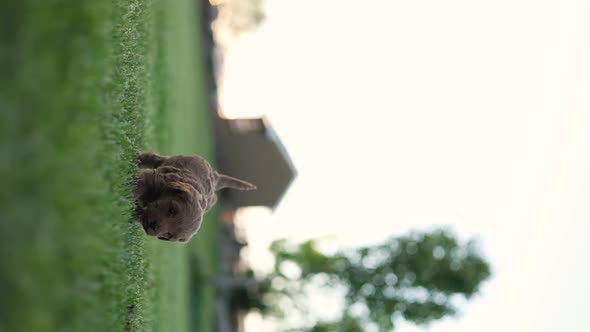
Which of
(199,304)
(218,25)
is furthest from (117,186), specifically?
(218,25)

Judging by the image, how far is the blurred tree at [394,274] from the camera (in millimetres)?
16188

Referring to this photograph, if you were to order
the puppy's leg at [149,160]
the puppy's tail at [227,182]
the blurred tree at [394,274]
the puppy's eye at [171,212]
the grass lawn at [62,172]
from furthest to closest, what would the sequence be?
the blurred tree at [394,274] < the puppy's tail at [227,182] < the puppy's leg at [149,160] < the puppy's eye at [171,212] < the grass lawn at [62,172]

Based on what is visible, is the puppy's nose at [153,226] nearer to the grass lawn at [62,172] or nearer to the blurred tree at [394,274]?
the grass lawn at [62,172]

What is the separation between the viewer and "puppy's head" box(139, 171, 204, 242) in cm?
501

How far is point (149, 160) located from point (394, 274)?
484 inches

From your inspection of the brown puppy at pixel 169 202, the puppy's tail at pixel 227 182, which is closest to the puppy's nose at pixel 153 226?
the brown puppy at pixel 169 202

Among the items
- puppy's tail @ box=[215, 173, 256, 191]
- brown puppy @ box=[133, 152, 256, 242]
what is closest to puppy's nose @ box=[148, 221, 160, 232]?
brown puppy @ box=[133, 152, 256, 242]

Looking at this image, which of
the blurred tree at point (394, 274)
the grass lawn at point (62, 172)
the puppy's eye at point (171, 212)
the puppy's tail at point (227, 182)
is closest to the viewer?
the grass lawn at point (62, 172)

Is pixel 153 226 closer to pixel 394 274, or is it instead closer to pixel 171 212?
pixel 171 212

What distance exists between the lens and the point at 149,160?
19.4 feet

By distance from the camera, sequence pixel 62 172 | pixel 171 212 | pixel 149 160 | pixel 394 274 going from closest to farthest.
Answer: pixel 62 172 < pixel 171 212 < pixel 149 160 < pixel 394 274

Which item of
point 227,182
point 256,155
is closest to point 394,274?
point 256,155

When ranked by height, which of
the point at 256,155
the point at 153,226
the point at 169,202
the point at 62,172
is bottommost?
the point at 62,172

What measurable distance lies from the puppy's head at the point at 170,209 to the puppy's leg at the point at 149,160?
1.98 ft
